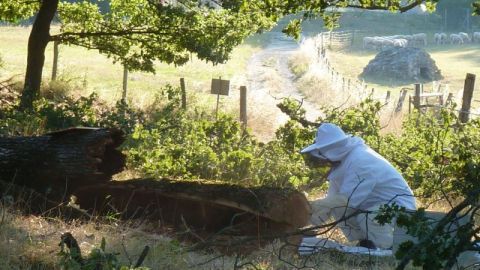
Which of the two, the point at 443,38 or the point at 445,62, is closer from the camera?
the point at 445,62

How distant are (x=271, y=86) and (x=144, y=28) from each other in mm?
21435

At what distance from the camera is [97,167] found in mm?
9141

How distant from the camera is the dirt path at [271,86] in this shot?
23031mm

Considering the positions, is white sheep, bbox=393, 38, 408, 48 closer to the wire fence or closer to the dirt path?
the wire fence

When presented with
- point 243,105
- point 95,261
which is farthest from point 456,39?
point 95,261

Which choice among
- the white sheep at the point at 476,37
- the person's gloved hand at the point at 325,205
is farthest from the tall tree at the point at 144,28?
the white sheep at the point at 476,37

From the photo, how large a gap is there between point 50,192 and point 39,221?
93cm

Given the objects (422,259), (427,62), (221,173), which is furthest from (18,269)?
(427,62)

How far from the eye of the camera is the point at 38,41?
17359 millimetres

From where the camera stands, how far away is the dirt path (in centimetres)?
2303

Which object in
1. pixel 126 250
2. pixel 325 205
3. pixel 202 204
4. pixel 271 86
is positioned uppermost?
pixel 126 250

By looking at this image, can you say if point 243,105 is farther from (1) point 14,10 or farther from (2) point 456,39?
(2) point 456,39

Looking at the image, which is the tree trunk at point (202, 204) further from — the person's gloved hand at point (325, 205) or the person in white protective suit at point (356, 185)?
the person in white protective suit at point (356, 185)

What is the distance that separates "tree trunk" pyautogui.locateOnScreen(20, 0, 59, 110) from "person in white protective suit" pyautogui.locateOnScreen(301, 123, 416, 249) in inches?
320
